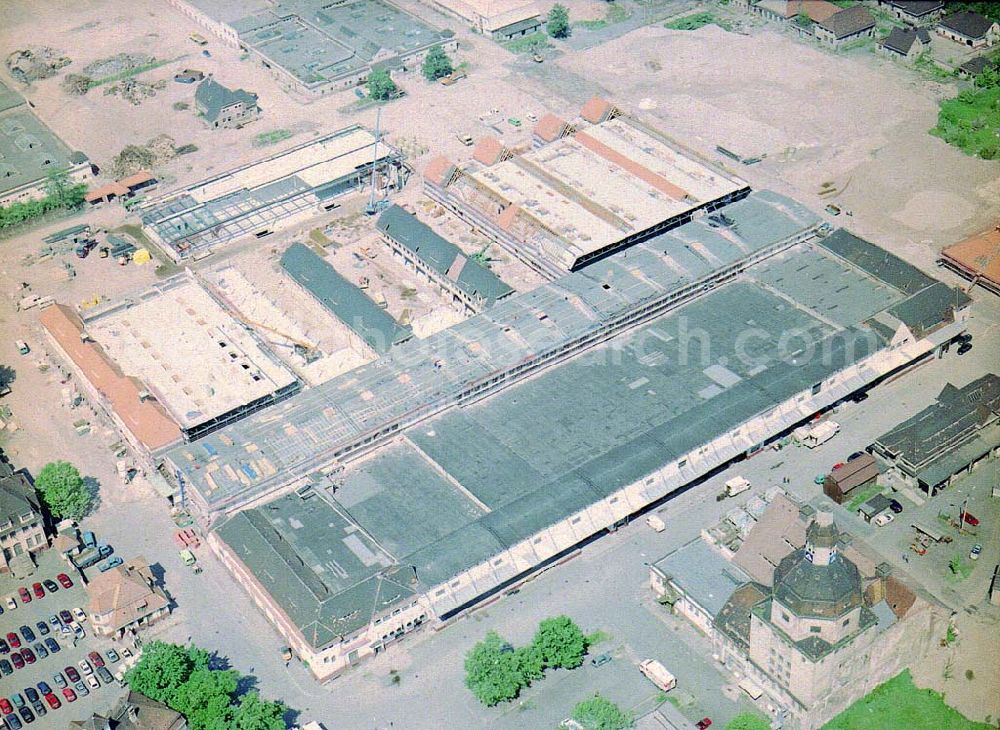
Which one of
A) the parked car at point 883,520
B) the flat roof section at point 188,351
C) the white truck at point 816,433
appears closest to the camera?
the parked car at point 883,520

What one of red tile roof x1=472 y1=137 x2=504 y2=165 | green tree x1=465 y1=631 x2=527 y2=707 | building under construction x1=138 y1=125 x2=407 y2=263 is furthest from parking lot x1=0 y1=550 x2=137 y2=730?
red tile roof x1=472 y1=137 x2=504 y2=165

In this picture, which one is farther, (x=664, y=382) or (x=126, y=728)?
(x=664, y=382)

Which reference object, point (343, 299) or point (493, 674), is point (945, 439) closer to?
point (493, 674)

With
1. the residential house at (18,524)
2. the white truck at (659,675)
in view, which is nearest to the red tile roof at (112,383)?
the residential house at (18,524)

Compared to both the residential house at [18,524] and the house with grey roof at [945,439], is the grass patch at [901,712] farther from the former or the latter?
the residential house at [18,524]

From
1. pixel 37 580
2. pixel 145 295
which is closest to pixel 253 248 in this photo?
pixel 145 295

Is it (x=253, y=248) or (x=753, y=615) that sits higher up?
(x=753, y=615)

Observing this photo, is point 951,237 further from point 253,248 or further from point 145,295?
point 145,295
